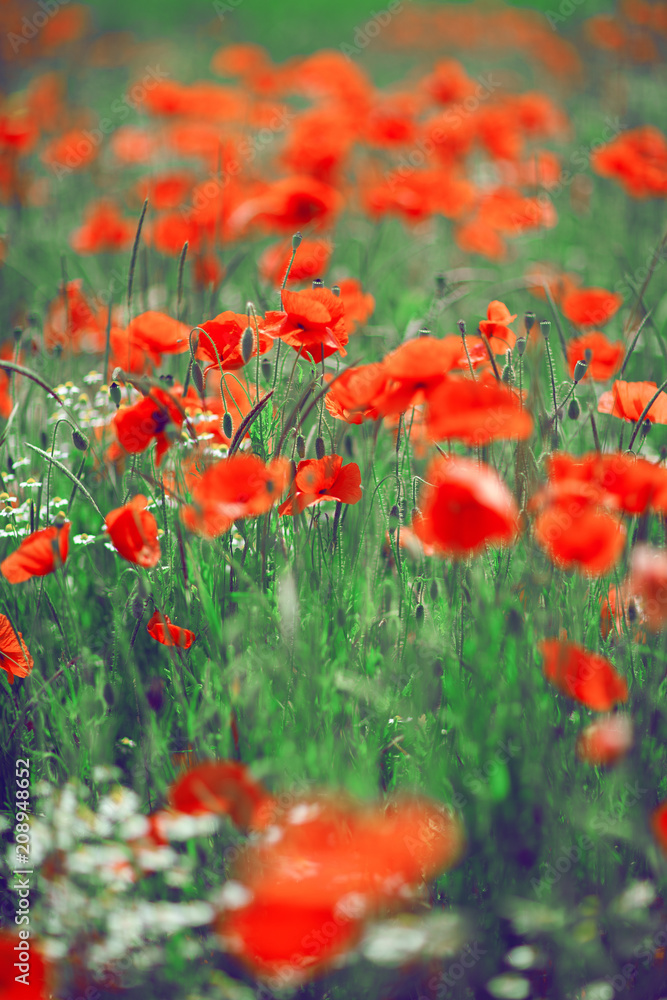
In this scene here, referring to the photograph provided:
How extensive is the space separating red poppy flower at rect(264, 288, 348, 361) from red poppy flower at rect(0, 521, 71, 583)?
0.48 meters

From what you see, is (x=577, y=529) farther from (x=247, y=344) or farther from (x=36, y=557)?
(x=36, y=557)

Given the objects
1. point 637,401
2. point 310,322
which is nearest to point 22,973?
point 310,322

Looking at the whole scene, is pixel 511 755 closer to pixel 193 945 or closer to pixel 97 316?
pixel 193 945

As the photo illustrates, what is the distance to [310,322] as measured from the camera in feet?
4.46

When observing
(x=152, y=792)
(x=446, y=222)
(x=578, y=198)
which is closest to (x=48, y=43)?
(x=446, y=222)

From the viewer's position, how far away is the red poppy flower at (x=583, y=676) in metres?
1.01

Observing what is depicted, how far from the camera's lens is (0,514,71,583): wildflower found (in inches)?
50.3

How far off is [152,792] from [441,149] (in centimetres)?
328

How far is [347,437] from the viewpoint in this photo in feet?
5.30
